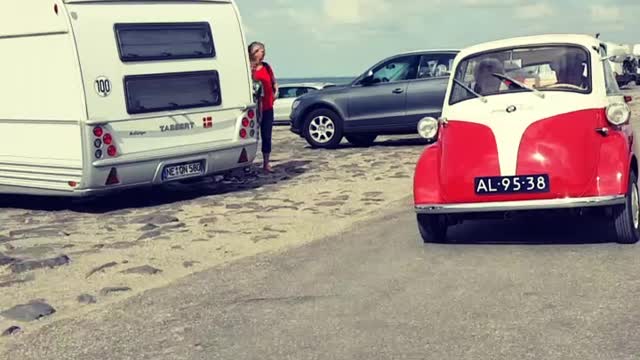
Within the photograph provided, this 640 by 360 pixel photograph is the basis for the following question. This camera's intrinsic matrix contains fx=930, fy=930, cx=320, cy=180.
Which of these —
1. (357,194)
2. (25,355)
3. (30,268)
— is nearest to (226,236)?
(30,268)

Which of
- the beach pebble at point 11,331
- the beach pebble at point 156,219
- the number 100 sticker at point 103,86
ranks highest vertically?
the number 100 sticker at point 103,86

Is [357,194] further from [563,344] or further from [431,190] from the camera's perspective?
[563,344]

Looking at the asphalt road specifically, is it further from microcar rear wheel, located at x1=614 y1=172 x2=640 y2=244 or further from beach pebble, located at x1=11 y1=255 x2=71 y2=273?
beach pebble, located at x1=11 y1=255 x2=71 y2=273

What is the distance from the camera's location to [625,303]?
577 cm

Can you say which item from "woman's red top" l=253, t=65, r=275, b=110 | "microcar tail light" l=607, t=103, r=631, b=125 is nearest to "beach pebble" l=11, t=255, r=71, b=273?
"microcar tail light" l=607, t=103, r=631, b=125

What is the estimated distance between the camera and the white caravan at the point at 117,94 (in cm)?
1027

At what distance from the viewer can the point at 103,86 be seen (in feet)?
34.1

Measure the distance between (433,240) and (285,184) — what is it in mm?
5093

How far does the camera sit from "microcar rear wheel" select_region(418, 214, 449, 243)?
7.99 m

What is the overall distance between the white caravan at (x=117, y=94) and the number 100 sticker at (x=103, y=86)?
1 cm

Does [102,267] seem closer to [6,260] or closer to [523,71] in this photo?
[6,260]

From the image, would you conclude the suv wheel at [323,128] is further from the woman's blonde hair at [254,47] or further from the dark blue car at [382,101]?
the woman's blonde hair at [254,47]

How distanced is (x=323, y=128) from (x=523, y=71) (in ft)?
32.9

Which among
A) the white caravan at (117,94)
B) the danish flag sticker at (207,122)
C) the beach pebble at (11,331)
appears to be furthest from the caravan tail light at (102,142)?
the beach pebble at (11,331)
